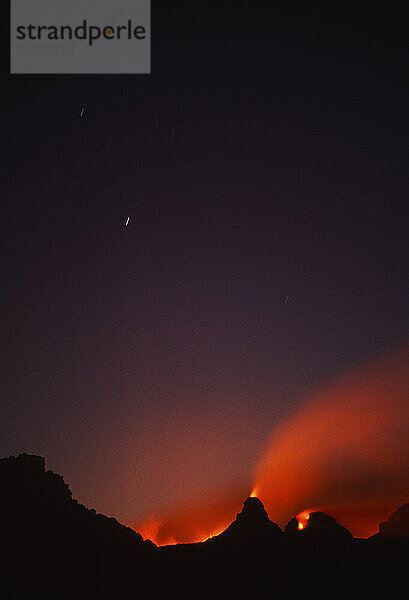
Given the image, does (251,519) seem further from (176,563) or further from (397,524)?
(397,524)

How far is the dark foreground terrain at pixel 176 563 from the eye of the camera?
1404 inches

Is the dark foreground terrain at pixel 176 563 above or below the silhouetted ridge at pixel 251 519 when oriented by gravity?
below

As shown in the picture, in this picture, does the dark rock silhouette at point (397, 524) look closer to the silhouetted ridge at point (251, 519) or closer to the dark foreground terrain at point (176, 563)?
the silhouetted ridge at point (251, 519)

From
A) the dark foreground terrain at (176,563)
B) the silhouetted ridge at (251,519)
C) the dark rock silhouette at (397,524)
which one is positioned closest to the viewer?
the dark foreground terrain at (176,563)

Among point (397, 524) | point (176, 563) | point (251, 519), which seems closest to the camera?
point (176, 563)

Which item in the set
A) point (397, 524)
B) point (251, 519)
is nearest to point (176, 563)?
point (251, 519)

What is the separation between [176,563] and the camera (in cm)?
3938

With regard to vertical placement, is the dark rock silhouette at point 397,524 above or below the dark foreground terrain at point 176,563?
above

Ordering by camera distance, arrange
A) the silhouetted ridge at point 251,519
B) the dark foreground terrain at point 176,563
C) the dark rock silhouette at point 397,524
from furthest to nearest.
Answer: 1. the dark rock silhouette at point 397,524
2. the silhouetted ridge at point 251,519
3. the dark foreground terrain at point 176,563

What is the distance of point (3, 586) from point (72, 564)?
5421 mm

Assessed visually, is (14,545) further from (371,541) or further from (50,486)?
(371,541)

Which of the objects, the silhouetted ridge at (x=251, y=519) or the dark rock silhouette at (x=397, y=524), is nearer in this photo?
the silhouetted ridge at (x=251, y=519)

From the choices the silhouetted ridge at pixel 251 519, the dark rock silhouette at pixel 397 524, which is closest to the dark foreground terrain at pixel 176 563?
the silhouetted ridge at pixel 251 519

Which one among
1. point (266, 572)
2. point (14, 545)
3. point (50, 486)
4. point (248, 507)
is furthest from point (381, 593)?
point (248, 507)
